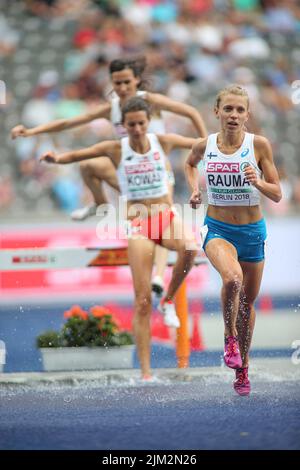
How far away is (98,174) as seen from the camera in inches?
388

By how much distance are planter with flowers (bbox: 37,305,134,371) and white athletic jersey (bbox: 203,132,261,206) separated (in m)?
2.25

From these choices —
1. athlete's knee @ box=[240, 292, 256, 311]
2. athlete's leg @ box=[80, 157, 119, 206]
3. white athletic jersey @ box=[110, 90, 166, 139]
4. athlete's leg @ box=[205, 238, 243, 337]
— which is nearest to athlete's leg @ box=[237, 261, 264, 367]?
athlete's knee @ box=[240, 292, 256, 311]

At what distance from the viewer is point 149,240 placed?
8.48m

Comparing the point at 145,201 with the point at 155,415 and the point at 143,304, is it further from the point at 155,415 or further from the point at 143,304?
the point at 155,415

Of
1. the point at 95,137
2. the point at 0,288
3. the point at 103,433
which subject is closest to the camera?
the point at 103,433

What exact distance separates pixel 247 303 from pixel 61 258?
2.50 metres

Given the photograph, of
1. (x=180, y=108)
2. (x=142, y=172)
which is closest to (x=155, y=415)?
(x=142, y=172)

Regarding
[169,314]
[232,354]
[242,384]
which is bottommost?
[242,384]

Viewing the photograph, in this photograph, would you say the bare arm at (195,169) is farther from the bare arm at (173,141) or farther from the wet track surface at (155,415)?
the wet track surface at (155,415)
